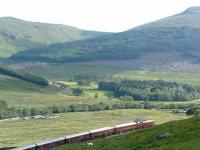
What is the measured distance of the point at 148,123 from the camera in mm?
115125

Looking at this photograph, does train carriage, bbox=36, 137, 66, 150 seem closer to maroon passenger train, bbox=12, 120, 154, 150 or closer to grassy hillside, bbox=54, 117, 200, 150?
maroon passenger train, bbox=12, 120, 154, 150

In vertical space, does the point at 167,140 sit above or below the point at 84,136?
above

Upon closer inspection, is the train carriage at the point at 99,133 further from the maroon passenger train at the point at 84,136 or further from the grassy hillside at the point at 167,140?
the grassy hillside at the point at 167,140

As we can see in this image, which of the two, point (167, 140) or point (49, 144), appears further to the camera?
point (49, 144)

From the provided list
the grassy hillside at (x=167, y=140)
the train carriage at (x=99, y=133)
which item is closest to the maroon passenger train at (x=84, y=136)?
the train carriage at (x=99, y=133)

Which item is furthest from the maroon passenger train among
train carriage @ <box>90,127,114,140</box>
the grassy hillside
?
the grassy hillside

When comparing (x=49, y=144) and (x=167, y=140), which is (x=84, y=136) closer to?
(x=49, y=144)

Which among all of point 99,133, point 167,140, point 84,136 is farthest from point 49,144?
point 167,140

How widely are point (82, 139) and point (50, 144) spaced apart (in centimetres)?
960

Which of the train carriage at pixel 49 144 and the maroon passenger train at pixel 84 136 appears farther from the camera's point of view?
the maroon passenger train at pixel 84 136

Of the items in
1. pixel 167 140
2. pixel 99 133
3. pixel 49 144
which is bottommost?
pixel 49 144

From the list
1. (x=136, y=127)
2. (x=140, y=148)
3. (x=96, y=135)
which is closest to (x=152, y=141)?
(x=140, y=148)

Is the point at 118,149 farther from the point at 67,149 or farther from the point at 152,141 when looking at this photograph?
the point at 67,149

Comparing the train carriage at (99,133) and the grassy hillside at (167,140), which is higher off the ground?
the grassy hillside at (167,140)
